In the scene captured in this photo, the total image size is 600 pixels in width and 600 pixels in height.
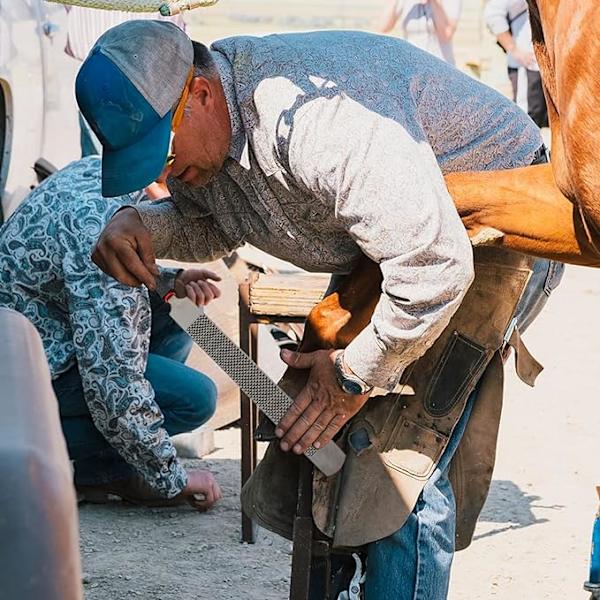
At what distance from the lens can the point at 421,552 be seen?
267 cm

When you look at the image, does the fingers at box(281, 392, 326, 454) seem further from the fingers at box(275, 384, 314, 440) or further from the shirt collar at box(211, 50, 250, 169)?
the shirt collar at box(211, 50, 250, 169)

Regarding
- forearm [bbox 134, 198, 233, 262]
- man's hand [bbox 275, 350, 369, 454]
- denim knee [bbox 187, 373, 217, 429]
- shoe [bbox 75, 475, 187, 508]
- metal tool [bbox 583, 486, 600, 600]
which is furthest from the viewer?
shoe [bbox 75, 475, 187, 508]

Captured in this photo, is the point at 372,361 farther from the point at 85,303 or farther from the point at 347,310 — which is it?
the point at 85,303

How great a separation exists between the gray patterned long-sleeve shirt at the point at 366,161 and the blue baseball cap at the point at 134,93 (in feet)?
0.45

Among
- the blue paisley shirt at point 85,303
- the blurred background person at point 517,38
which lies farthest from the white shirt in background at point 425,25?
the blue paisley shirt at point 85,303

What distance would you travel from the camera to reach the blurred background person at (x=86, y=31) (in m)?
6.50

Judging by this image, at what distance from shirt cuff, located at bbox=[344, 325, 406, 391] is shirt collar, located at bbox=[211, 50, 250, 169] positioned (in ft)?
1.41

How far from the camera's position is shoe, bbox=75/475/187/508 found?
4332 mm

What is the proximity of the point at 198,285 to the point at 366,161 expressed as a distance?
5.00 ft

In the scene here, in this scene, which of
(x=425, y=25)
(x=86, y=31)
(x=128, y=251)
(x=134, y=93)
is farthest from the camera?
(x=425, y=25)

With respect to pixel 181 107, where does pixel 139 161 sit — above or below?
below

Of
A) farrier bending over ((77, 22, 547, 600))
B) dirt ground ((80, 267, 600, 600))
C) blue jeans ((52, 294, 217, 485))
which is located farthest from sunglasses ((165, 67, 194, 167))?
dirt ground ((80, 267, 600, 600))

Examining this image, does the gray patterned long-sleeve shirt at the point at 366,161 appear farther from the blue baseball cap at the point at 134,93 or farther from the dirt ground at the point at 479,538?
the dirt ground at the point at 479,538

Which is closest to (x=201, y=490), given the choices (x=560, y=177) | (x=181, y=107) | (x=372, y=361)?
(x=372, y=361)
